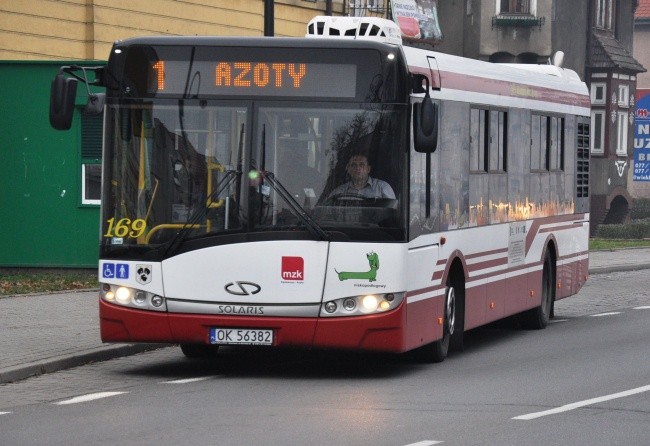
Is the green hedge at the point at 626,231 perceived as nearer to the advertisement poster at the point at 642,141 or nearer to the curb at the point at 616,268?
the advertisement poster at the point at 642,141

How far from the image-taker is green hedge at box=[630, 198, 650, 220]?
63594mm

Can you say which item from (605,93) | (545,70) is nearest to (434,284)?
(545,70)

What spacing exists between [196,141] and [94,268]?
38.5 feet

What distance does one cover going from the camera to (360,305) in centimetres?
1375

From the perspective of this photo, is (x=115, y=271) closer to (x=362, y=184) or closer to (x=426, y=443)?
(x=362, y=184)

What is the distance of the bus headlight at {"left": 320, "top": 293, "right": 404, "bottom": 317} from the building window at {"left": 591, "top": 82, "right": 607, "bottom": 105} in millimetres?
44636


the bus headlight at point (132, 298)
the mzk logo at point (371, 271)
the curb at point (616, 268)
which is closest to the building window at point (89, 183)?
the curb at point (616, 268)

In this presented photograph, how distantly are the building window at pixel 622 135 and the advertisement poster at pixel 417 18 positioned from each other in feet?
57.9

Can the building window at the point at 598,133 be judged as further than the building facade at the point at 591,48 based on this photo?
Yes

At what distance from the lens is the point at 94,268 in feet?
82.9

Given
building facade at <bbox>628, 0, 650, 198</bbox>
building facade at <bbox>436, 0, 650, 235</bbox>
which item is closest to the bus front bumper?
building facade at <bbox>628, 0, 650, 198</bbox>

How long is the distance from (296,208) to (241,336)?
107 cm

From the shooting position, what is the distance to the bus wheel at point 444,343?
50.5 feet

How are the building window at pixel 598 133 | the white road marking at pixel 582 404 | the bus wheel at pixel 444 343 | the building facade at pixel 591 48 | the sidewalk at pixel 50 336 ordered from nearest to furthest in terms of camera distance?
1. the white road marking at pixel 582 404
2. the sidewalk at pixel 50 336
3. the bus wheel at pixel 444 343
4. the building facade at pixel 591 48
5. the building window at pixel 598 133
